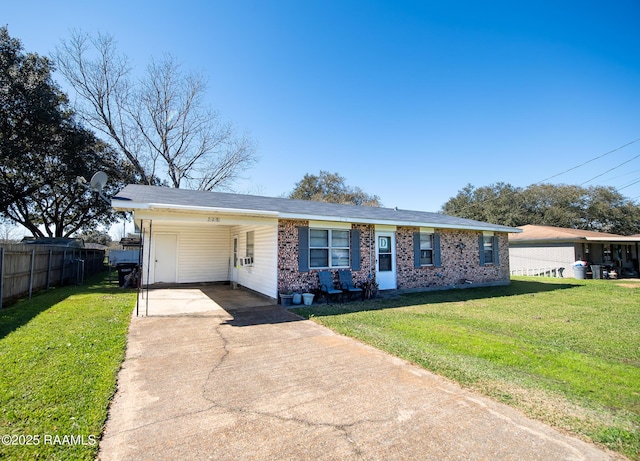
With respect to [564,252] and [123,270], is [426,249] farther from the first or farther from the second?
[564,252]

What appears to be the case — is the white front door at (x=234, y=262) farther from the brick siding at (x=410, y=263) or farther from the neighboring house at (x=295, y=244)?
the brick siding at (x=410, y=263)

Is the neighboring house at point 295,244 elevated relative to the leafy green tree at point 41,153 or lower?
lower

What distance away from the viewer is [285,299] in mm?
8797

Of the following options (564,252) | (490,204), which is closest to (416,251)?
(564,252)

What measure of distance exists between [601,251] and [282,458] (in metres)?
26.4

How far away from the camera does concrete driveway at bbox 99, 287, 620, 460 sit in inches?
Answer: 97.9

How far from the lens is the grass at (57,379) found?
254cm

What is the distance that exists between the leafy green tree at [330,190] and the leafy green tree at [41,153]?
19.7 metres

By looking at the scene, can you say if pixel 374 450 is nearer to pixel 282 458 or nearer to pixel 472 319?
pixel 282 458

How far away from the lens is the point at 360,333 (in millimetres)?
5879

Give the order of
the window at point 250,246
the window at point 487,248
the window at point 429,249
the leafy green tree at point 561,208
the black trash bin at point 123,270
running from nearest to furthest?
the window at point 250,246 → the window at point 429,249 → the black trash bin at point 123,270 → the window at point 487,248 → the leafy green tree at point 561,208

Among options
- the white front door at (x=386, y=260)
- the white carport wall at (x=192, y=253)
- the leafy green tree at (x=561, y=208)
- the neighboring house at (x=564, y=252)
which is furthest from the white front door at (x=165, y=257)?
the leafy green tree at (x=561, y=208)

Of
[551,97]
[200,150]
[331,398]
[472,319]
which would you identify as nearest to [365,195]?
[200,150]

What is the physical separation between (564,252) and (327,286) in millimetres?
18039
